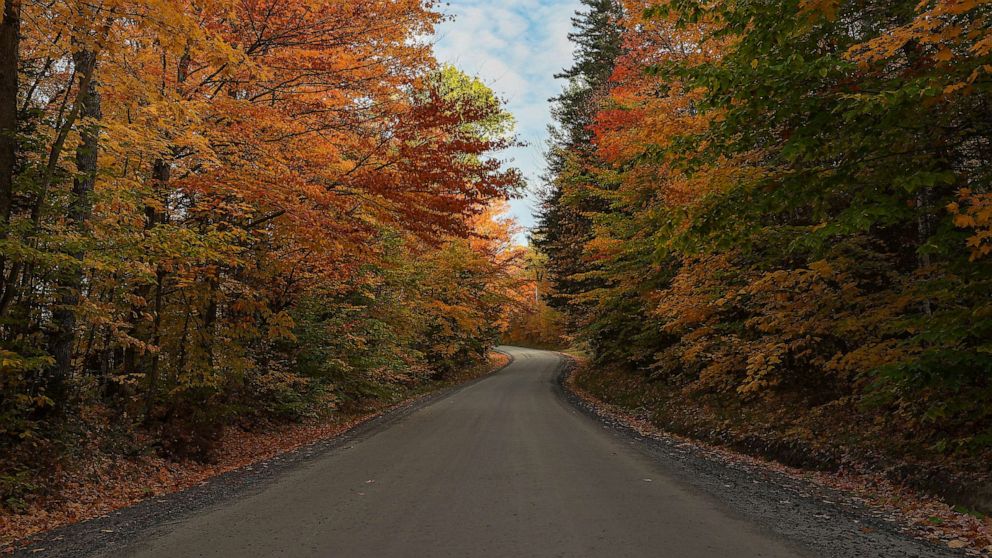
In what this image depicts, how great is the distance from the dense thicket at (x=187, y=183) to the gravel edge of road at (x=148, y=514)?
1.67m

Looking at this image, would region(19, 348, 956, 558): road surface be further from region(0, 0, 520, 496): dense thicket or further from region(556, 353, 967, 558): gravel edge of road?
region(0, 0, 520, 496): dense thicket

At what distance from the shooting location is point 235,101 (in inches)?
367

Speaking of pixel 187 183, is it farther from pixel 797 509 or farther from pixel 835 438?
pixel 835 438

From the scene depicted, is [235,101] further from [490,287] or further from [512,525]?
[490,287]

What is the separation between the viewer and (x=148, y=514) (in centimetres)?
653

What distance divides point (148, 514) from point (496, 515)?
161 inches

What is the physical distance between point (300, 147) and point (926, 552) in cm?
1041

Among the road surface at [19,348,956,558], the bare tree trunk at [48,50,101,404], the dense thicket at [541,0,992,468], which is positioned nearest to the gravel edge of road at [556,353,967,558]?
the road surface at [19,348,956,558]

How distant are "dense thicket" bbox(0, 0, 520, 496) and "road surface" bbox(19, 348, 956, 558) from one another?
2830 millimetres

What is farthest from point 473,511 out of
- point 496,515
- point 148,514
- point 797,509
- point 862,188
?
point 862,188

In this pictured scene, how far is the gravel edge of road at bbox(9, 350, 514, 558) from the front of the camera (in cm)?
538

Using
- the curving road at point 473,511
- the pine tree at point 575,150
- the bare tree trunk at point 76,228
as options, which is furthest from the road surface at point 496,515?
Answer: the pine tree at point 575,150

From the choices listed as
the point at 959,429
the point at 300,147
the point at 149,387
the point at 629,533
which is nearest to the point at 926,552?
the point at 629,533

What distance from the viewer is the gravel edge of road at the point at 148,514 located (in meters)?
5.38
